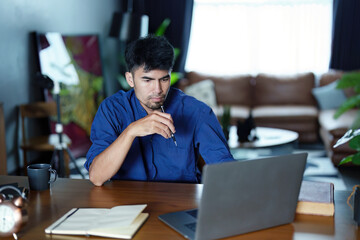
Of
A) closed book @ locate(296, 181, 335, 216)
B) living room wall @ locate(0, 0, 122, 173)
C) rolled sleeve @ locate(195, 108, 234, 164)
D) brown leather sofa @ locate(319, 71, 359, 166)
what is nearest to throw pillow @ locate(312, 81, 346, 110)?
brown leather sofa @ locate(319, 71, 359, 166)

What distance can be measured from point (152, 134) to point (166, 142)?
7 centimetres

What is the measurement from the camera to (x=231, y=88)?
18.8ft

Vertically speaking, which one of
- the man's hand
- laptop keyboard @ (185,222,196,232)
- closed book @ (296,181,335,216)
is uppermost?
the man's hand

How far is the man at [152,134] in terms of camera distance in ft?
5.32

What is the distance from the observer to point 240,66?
6.05 m

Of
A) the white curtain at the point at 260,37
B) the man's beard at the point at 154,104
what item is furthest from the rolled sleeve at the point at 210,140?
the white curtain at the point at 260,37

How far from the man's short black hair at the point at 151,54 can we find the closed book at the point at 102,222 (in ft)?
1.99

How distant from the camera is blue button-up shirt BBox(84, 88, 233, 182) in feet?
5.52

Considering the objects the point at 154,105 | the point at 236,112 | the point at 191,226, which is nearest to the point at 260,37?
the point at 236,112

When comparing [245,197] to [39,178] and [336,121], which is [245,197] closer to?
[39,178]

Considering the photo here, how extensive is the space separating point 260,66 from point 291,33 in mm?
608

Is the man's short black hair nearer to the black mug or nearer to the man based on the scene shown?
the man

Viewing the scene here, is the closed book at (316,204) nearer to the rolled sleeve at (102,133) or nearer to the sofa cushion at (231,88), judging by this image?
the rolled sleeve at (102,133)

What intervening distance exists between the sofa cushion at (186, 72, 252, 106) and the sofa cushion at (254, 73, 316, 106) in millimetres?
142
